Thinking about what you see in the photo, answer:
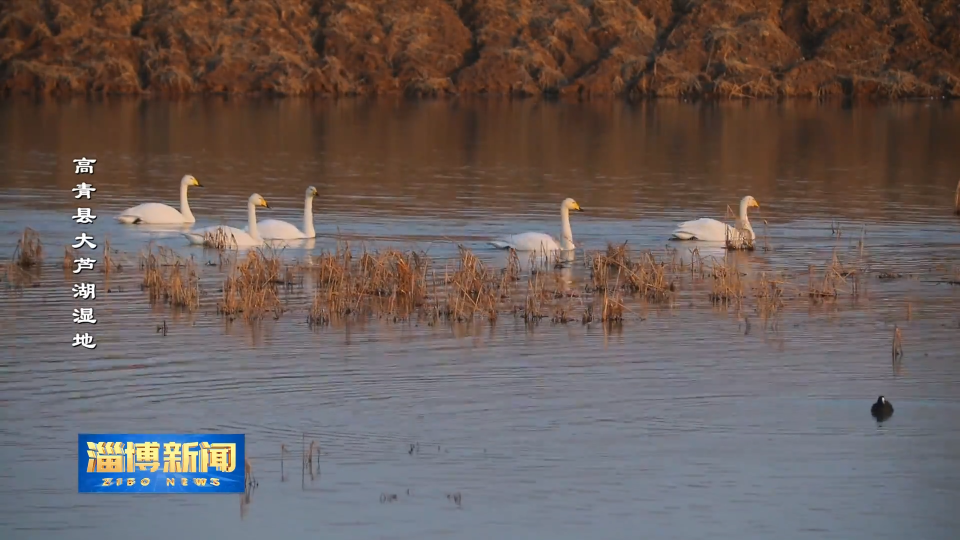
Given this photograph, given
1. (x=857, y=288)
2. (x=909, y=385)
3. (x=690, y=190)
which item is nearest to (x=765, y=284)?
(x=857, y=288)

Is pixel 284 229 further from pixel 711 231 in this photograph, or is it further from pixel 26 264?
pixel 711 231

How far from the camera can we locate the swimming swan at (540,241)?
18078 millimetres

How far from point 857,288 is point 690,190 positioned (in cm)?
1058

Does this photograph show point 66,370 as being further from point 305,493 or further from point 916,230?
point 916,230

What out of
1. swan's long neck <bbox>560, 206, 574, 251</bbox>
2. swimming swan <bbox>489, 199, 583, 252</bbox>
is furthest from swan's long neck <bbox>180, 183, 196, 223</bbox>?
swan's long neck <bbox>560, 206, 574, 251</bbox>

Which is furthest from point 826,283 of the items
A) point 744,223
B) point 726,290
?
point 744,223

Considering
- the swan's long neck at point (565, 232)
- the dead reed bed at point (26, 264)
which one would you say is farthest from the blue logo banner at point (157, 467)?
the swan's long neck at point (565, 232)

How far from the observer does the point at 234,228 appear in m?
19.0

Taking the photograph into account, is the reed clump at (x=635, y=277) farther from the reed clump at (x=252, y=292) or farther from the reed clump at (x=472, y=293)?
the reed clump at (x=252, y=292)

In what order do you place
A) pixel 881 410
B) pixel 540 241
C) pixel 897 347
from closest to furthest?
pixel 881 410 < pixel 897 347 < pixel 540 241

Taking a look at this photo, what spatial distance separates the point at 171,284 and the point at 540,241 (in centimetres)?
475

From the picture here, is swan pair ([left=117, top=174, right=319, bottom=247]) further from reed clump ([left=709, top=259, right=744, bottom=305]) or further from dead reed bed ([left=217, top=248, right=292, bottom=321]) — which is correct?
reed clump ([left=709, top=259, right=744, bottom=305])

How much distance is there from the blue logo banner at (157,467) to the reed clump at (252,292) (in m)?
4.64

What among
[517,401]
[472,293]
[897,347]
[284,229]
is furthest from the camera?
[284,229]
